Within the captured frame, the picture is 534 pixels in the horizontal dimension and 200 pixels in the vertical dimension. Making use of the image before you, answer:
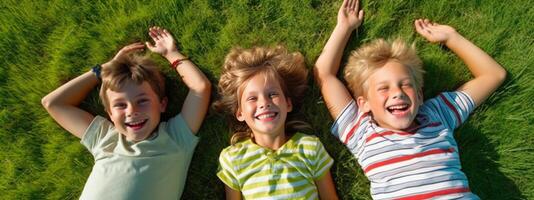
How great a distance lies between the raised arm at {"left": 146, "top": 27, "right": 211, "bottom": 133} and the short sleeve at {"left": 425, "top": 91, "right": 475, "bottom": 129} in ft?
5.52

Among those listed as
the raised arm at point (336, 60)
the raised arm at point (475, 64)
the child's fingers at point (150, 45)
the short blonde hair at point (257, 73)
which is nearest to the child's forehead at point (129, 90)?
the child's fingers at point (150, 45)

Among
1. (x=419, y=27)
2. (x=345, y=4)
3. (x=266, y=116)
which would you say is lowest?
(x=266, y=116)

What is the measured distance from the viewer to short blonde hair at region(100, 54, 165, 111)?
→ 11.0 feet

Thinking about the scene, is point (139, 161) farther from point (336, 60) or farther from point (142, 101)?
point (336, 60)

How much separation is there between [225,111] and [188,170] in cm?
59

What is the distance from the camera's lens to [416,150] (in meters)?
3.16

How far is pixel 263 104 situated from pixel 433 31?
1.46 meters

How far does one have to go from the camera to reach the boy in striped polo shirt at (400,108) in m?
3.13

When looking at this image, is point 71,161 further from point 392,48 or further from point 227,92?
point 392,48

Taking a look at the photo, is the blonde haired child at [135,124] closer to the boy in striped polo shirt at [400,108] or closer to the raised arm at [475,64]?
the boy in striped polo shirt at [400,108]

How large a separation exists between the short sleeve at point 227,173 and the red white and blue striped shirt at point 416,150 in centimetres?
82

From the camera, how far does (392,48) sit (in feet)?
11.0

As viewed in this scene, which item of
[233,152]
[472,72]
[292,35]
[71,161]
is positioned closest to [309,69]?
[292,35]

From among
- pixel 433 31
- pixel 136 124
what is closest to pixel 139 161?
pixel 136 124
